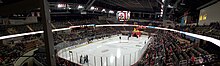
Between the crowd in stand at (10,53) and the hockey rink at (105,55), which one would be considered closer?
the crowd in stand at (10,53)

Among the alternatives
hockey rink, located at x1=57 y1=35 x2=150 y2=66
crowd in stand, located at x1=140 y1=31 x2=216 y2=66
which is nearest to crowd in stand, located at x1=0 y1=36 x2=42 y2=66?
hockey rink, located at x1=57 y1=35 x2=150 y2=66

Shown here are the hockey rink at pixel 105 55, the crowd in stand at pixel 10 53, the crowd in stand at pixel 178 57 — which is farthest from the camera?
the hockey rink at pixel 105 55

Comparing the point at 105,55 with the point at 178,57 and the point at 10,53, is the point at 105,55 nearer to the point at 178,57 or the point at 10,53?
the point at 178,57

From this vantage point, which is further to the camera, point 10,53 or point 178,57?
point 10,53

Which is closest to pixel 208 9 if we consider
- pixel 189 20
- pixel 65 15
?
pixel 189 20

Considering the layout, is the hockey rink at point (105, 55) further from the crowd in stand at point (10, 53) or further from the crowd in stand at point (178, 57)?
the crowd in stand at point (10, 53)

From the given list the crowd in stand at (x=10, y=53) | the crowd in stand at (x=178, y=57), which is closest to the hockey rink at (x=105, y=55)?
the crowd in stand at (x=178, y=57)

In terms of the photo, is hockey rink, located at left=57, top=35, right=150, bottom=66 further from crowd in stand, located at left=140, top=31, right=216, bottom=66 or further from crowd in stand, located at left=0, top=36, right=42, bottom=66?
crowd in stand, located at left=0, top=36, right=42, bottom=66

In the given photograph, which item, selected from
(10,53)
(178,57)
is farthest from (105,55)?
(10,53)

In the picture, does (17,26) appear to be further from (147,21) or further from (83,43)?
(147,21)

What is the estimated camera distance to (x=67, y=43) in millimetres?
24438

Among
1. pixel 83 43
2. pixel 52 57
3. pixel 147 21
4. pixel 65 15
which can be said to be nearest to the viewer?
pixel 52 57

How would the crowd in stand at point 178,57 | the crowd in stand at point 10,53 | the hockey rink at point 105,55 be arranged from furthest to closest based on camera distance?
1. the hockey rink at point 105,55
2. the crowd in stand at point 10,53
3. the crowd in stand at point 178,57

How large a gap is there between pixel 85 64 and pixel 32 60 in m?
5.34
